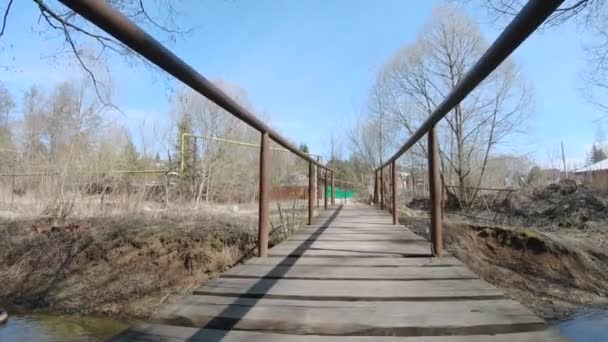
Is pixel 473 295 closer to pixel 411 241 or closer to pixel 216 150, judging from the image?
pixel 411 241

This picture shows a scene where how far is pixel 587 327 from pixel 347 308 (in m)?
5.39

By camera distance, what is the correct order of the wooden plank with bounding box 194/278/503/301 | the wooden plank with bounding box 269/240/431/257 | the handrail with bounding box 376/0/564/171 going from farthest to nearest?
1. the wooden plank with bounding box 269/240/431/257
2. the wooden plank with bounding box 194/278/503/301
3. the handrail with bounding box 376/0/564/171

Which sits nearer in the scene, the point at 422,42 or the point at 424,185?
the point at 422,42

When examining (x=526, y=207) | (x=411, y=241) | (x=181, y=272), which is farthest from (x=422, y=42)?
(x=411, y=241)

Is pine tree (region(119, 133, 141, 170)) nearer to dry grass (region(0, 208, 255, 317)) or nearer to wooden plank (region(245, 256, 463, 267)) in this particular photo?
dry grass (region(0, 208, 255, 317))

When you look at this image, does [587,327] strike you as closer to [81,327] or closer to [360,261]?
[360,261]

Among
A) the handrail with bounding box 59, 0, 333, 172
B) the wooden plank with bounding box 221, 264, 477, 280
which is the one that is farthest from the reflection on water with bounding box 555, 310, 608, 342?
the handrail with bounding box 59, 0, 333, 172

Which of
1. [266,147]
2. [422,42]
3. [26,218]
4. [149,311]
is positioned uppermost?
[422,42]

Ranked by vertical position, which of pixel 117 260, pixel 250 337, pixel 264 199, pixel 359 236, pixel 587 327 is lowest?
pixel 587 327

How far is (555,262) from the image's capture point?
7.00 metres

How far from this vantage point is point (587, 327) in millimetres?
5238

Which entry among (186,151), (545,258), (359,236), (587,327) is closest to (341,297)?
(359,236)

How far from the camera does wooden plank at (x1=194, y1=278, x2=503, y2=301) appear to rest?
5.16ft

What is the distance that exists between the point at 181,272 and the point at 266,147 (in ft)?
Result: 17.3
